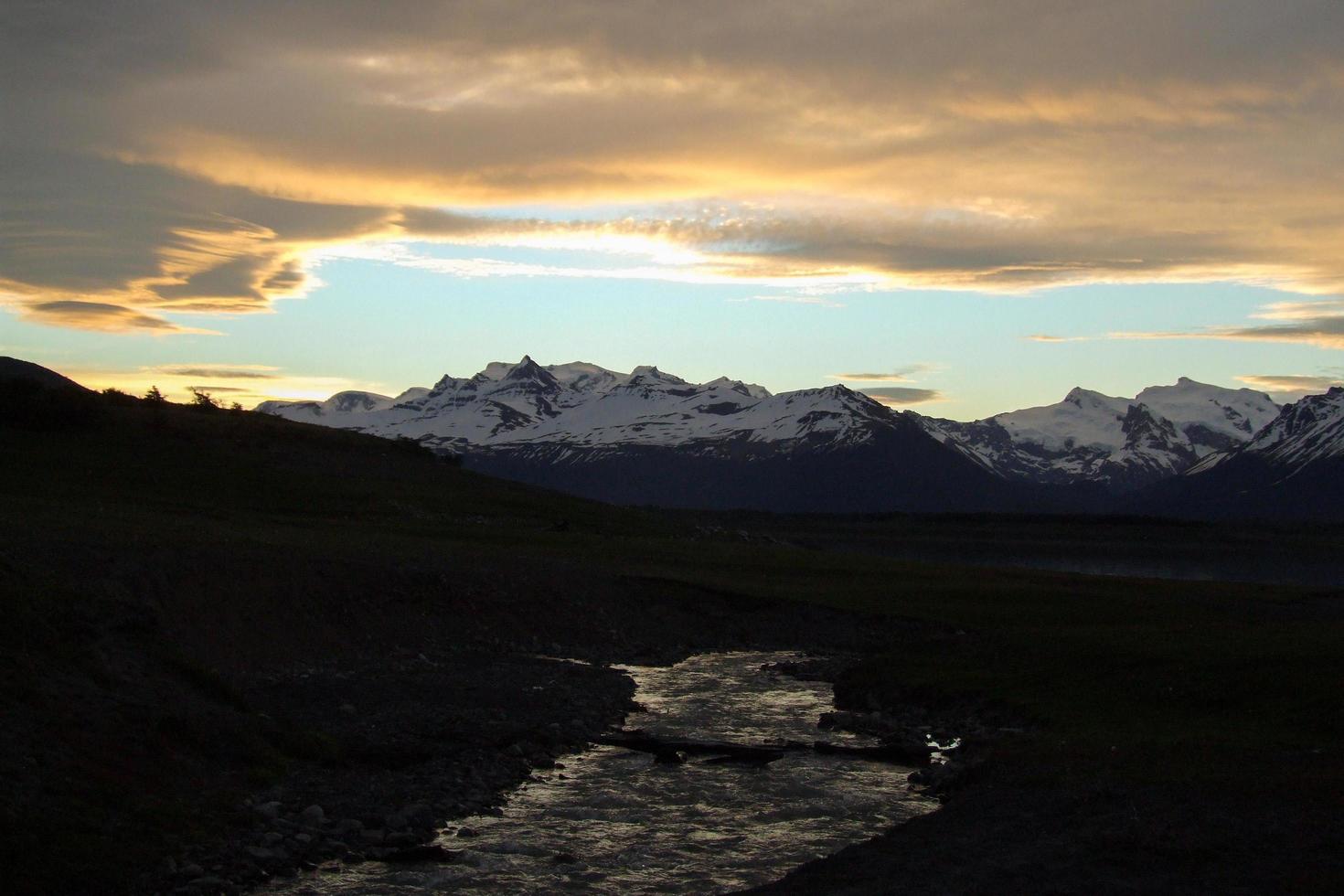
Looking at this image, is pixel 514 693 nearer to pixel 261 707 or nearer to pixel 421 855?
pixel 261 707

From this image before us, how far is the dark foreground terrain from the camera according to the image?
19.5 meters

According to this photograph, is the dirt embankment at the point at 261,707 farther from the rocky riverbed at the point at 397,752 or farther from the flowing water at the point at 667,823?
the flowing water at the point at 667,823

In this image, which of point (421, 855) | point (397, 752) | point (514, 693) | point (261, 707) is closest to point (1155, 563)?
point (514, 693)

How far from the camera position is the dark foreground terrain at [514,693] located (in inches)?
766

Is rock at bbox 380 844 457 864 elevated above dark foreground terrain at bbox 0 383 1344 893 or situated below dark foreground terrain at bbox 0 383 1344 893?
below

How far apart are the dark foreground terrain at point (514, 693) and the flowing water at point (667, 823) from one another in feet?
3.32

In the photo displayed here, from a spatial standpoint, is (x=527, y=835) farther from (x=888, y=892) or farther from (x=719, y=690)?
(x=719, y=690)

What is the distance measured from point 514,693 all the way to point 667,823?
42.5ft

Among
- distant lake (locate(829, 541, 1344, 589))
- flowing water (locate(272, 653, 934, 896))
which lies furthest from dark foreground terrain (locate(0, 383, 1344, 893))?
distant lake (locate(829, 541, 1344, 589))

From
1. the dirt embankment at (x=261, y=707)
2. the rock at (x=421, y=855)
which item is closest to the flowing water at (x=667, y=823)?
the rock at (x=421, y=855)

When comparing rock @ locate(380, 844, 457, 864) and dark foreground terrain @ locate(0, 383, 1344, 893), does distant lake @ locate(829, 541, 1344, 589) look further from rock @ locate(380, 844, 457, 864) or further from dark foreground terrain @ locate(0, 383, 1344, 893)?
rock @ locate(380, 844, 457, 864)

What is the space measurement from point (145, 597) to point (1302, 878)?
3110cm

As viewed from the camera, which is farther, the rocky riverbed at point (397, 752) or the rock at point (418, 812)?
the rock at point (418, 812)

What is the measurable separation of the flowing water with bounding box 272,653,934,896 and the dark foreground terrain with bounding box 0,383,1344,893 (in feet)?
3.32
